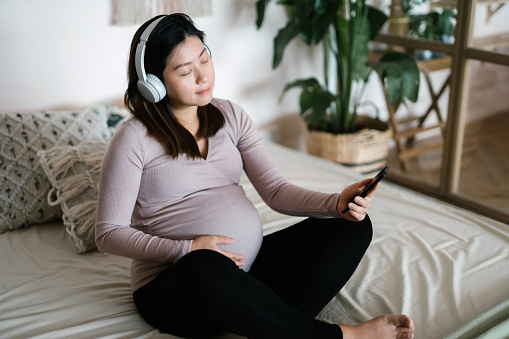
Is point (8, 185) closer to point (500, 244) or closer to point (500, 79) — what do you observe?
point (500, 244)

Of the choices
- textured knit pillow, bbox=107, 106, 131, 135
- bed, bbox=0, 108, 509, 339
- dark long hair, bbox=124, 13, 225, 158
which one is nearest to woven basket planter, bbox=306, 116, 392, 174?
bed, bbox=0, 108, 509, 339

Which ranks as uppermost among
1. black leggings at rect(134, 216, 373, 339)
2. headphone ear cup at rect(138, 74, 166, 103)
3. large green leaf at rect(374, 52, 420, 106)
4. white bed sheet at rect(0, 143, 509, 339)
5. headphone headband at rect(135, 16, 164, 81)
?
headphone headband at rect(135, 16, 164, 81)

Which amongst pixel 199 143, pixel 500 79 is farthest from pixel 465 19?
pixel 199 143

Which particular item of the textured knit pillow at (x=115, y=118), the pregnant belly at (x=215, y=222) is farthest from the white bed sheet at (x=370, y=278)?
the textured knit pillow at (x=115, y=118)

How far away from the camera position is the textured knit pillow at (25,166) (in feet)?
5.87

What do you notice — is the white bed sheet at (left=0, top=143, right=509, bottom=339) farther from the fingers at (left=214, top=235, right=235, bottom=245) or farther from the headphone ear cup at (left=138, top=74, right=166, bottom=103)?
the headphone ear cup at (left=138, top=74, right=166, bottom=103)

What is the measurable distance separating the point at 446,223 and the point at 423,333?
563 millimetres

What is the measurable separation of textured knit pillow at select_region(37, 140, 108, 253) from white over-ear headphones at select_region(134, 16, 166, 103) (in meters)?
0.58

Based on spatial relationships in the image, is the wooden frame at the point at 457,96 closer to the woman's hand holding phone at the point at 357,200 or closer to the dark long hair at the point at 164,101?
the woman's hand holding phone at the point at 357,200

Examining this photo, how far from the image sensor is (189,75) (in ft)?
4.23

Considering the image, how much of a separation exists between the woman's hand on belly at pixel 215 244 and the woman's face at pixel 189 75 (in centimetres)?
32

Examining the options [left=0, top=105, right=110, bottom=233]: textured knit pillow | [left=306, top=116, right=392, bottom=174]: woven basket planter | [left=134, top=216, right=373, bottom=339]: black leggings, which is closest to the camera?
[left=134, top=216, right=373, bottom=339]: black leggings

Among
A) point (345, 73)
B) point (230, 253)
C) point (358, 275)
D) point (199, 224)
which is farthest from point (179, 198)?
point (345, 73)

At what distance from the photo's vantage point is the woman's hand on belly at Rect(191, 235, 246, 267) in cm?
122
